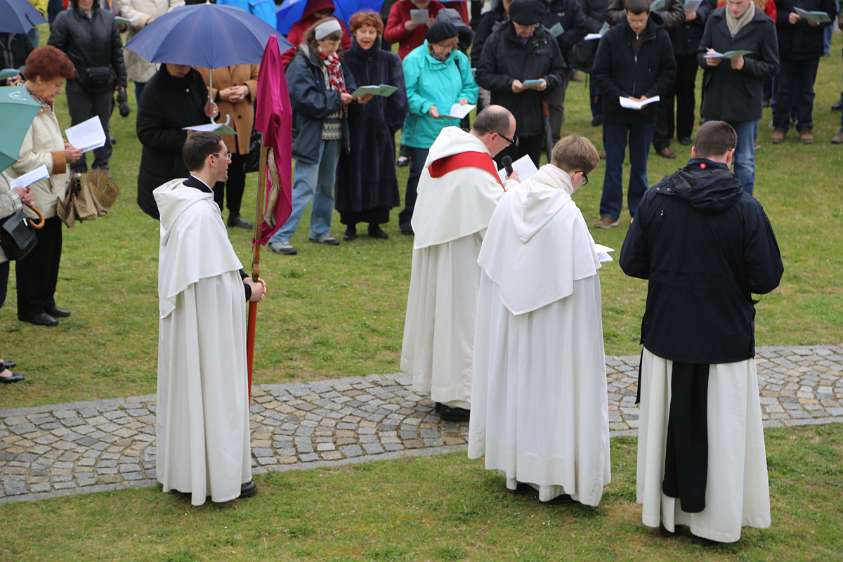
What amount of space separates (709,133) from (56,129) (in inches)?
214

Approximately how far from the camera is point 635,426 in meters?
8.28

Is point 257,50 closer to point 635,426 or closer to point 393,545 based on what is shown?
point 635,426

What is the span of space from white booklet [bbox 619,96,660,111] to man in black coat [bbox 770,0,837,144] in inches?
144

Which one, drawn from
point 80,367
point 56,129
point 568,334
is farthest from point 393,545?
point 56,129

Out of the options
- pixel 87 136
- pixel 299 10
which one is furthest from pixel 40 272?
pixel 299 10

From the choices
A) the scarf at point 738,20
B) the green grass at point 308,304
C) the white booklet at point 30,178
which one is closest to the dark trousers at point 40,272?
the green grass at point 308,304

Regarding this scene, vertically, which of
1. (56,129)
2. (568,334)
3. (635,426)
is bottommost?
(635,426)

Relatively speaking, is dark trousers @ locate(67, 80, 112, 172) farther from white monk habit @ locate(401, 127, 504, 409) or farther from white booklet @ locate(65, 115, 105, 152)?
white monk habit @ locate(401, 127, 504, 409)

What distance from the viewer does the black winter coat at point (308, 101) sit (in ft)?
39.0

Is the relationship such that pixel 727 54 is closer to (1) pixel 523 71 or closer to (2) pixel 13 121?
(1) pixel 523 71

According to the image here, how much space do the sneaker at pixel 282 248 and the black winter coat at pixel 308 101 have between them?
857mm

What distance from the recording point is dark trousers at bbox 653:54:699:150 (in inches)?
639

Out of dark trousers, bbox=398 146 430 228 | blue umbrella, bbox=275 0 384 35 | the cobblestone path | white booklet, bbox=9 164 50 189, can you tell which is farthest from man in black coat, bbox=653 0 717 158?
white booklet, bbox=9 164 50 189

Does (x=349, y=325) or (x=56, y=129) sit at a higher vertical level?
(x=56, y=129)
